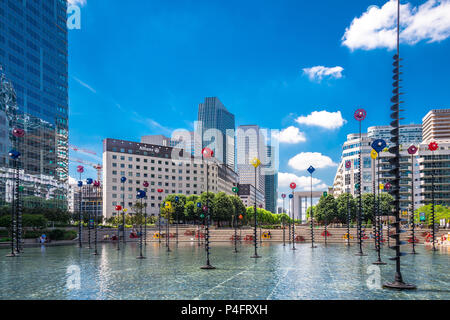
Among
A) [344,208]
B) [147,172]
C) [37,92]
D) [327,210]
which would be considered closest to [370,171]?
[327,210]

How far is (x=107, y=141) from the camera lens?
519ft

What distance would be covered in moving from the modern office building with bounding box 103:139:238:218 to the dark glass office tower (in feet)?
→ 104

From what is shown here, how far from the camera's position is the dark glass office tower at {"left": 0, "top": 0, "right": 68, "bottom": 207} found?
104 m

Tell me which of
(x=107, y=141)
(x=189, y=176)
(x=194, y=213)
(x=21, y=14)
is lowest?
(x=194, y=213)

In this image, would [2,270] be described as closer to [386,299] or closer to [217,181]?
[386,299]

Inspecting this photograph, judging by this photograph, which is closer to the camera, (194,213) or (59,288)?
(59,288)

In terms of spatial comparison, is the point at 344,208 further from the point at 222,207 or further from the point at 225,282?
the point at 225,282

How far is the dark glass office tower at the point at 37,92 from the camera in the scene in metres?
104

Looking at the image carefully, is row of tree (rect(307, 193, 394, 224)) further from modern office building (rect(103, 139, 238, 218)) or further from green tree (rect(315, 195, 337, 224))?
modern office building (rect(103, 139, 238, 218))

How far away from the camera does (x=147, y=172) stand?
166125 millimetres

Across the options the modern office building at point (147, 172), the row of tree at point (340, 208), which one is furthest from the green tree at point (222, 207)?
the modern office building at point (147, 172)

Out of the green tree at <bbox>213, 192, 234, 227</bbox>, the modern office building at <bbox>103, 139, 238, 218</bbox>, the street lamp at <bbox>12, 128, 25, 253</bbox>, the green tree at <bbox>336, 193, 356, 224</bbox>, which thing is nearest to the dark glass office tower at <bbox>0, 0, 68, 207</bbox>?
the modern office building at <bbox>103, 139, 238, 218</bbox>

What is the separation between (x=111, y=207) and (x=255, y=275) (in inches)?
5503

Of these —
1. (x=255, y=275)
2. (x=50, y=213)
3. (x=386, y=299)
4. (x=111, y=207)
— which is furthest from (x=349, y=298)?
(x=111, y=207)
